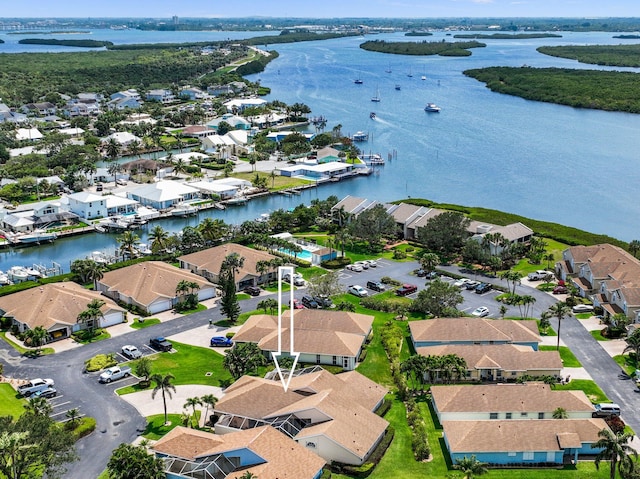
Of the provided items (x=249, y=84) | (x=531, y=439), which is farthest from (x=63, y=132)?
(x=531, y=439)

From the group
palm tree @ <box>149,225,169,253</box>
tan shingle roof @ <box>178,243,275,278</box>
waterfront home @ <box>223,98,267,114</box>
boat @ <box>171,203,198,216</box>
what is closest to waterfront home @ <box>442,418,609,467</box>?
tan shingle roof @ <box>178,243,275,278</box>

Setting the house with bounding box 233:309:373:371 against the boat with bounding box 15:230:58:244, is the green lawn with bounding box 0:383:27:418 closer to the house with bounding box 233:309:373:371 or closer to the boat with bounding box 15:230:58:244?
the house with bounding box 233:309:373:371

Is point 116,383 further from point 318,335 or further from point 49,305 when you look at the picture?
point 318,335

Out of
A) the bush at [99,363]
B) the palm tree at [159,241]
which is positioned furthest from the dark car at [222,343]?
the palm tree at [159,241]

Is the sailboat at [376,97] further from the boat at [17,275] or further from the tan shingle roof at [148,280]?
the boat at [17,275]

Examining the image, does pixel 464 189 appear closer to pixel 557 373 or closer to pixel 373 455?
pixel 557 373
